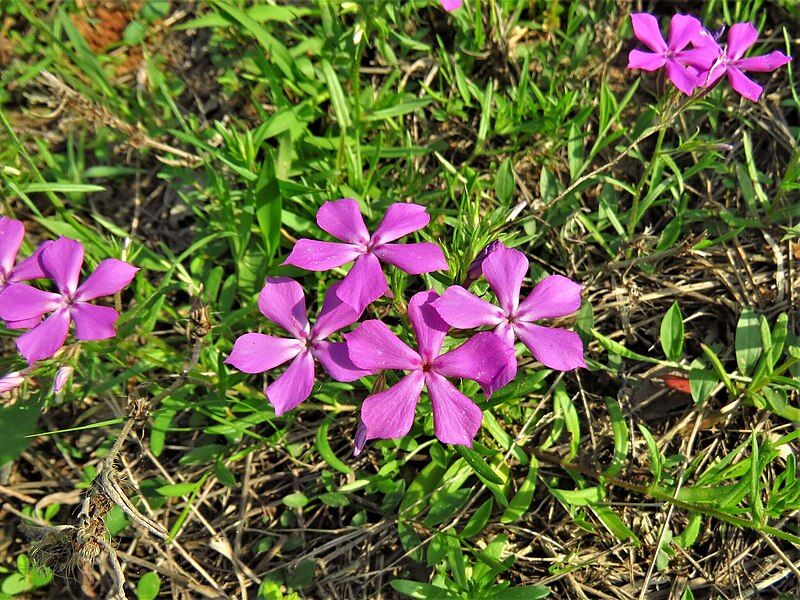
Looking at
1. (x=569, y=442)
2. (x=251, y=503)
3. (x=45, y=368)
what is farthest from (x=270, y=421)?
(x=569, y=442)

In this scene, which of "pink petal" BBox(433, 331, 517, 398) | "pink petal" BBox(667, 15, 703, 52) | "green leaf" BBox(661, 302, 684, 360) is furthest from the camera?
"green leaf" BBox(661, 302, 684, 360)

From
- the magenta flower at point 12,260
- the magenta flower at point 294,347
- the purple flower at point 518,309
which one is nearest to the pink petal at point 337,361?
the magenta flower at point 294,347

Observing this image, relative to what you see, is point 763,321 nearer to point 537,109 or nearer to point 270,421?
point 537,109

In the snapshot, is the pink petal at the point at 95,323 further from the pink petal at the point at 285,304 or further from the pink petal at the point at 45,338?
the pink petal at the point at 285,304

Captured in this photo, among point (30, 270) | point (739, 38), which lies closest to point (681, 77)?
point (739, 38)

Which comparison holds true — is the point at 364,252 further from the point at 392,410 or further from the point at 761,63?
the point at 761,63

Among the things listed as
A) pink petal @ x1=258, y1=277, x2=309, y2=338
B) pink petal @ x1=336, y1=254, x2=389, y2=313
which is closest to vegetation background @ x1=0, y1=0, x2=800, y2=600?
pink petal @ x1=336, y1=254, x2=389, y2=313

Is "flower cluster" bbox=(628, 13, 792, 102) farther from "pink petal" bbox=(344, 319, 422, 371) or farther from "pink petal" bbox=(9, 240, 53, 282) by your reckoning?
"pink petal" bbox=(9, 240, 53, 282)
